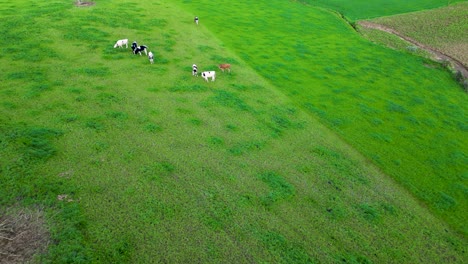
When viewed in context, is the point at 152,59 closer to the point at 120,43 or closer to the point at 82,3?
the point at 120,43

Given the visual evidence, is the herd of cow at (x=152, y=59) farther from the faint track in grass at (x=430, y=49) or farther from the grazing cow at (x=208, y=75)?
the faint track in grass at (x=430, y=49)

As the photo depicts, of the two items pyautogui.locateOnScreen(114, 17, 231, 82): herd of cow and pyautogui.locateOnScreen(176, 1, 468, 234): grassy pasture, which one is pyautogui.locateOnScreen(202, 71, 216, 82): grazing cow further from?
pyautogui.locateOnScreen(176, 1, 468, 234): grassy pasture

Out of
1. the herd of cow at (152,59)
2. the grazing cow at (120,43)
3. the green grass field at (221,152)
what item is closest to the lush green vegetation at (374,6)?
the green grass field at (221,152)

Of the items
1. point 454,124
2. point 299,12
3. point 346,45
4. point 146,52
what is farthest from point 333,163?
point 299,12

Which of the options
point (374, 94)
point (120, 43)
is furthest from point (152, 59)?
point (374, 94)

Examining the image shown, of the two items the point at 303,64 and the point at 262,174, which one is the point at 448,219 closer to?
the point at 262,174

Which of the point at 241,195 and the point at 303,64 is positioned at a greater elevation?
the point at 303,64
